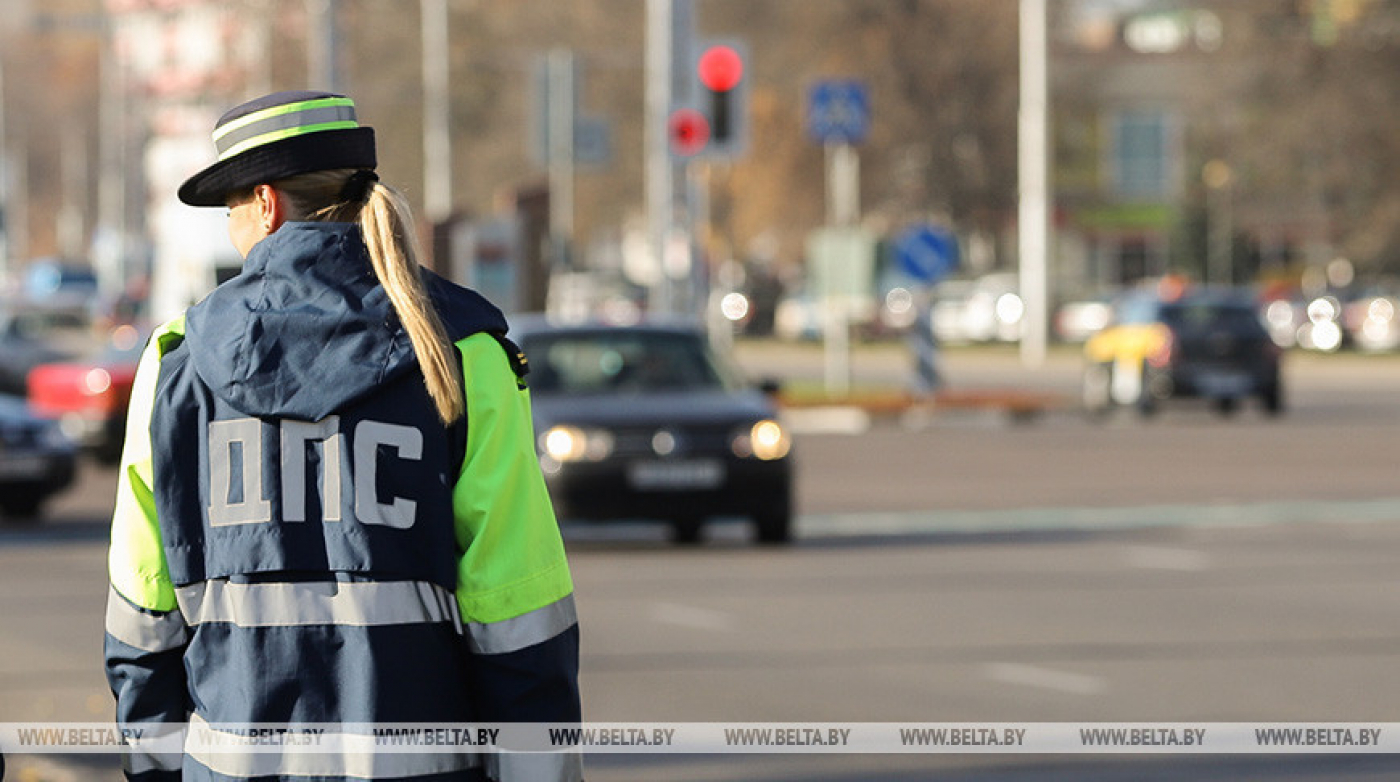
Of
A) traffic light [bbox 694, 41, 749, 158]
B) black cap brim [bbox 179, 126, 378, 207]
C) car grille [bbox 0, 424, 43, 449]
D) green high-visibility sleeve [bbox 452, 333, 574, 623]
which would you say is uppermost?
traffic light [bbox 694, 41, 749, 158]

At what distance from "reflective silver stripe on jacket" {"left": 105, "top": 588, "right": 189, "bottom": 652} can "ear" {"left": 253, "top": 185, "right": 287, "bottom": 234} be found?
0.52 meters

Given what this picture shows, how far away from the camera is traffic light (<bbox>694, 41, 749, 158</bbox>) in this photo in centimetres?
2886

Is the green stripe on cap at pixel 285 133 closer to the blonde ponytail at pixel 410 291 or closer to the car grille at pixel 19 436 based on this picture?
the blonde ponytail at pixel 410 291

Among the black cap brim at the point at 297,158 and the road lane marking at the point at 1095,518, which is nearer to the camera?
the black cap brim at the point at 297,158

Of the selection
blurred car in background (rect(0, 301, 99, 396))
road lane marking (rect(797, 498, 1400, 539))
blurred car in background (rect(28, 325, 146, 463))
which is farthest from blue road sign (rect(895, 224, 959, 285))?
road lane marking (rect(797, 498, 1400, 539))

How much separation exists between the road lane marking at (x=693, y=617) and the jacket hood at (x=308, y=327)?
9406 mm

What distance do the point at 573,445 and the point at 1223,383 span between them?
17749 mm

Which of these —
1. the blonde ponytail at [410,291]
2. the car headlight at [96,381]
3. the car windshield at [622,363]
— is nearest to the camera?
the blonde ponytail at [410,291]

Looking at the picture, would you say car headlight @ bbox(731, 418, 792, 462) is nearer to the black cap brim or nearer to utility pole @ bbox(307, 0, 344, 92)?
utility pole @ bbox(307, 0, 344, 92)

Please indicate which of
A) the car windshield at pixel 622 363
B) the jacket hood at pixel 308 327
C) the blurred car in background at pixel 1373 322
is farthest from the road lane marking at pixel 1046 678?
the blurred car in background at pixel 1373 322

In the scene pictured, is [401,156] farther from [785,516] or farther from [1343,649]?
[1343,649]

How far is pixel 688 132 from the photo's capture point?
1130 inches

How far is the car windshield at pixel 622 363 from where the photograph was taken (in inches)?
699

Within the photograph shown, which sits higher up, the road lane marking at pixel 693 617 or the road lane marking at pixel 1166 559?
the road lane marking at pixel 1166 559
